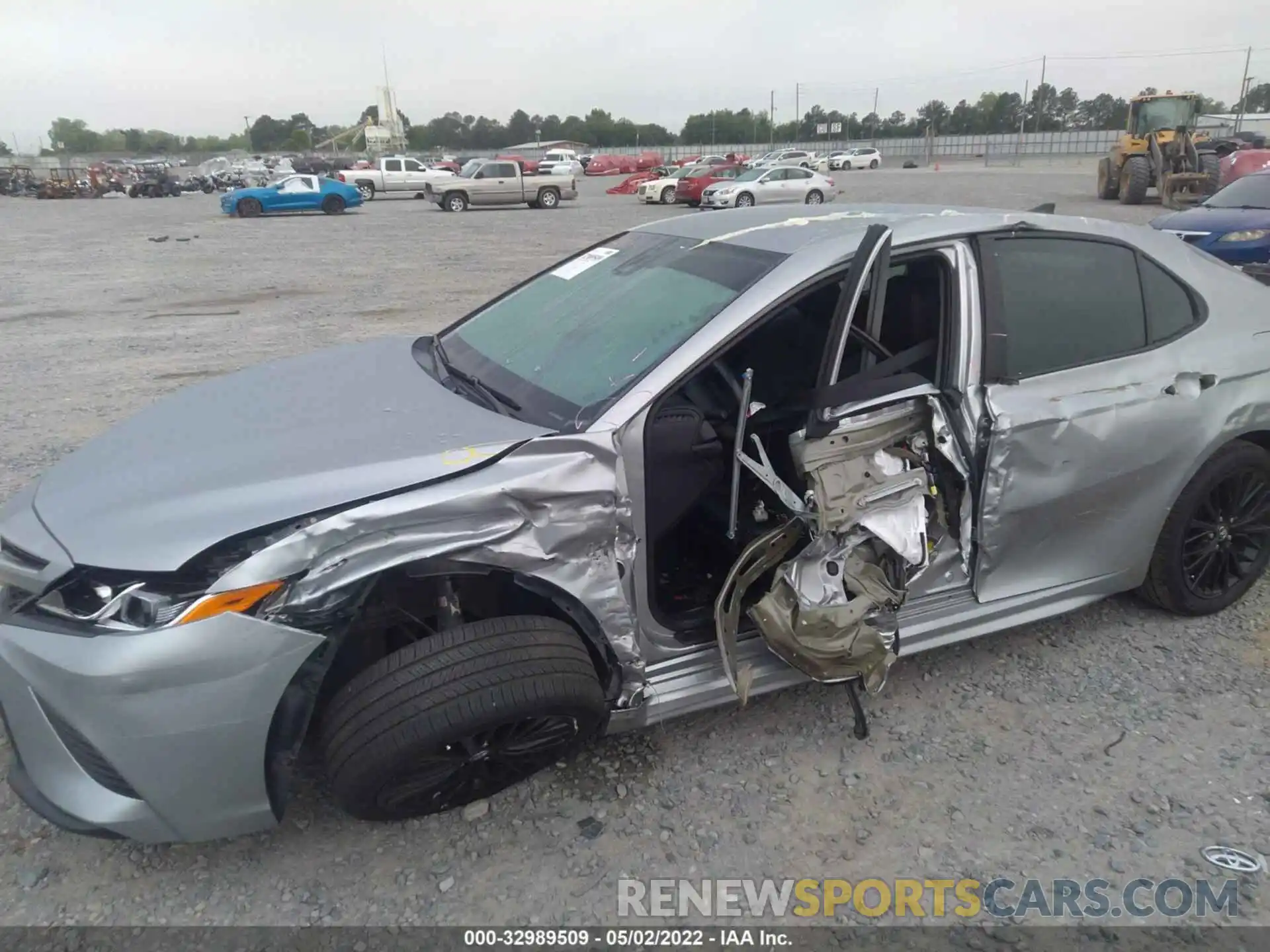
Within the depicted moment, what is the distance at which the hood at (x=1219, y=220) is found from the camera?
8.93m

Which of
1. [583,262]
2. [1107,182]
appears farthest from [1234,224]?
[1107,182]

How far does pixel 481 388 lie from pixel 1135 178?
75.9ft

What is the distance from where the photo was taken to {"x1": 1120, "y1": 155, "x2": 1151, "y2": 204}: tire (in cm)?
2069

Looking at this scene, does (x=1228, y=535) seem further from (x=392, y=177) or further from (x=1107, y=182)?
(x=392, y=177)

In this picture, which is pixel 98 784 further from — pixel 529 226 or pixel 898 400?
pixel 529 226

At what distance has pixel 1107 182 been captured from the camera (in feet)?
74.2

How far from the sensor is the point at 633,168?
52094mm

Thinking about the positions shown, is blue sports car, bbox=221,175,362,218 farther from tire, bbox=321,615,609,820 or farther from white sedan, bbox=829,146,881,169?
white sedan, bbox=829,146,881,169

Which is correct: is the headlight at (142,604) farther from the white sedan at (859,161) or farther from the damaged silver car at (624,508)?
the white sedan at (859,161)

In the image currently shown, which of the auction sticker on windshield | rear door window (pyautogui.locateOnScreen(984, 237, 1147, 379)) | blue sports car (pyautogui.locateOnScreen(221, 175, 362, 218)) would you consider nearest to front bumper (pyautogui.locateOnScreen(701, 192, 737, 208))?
blue sports car (pyautogui.locateOnScreen(221, 175, 362, 218))

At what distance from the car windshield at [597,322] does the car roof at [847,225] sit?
0.27ft

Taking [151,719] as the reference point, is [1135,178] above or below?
above

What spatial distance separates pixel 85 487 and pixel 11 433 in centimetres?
412

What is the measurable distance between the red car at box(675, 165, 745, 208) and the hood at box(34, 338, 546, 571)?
25.2 metres
